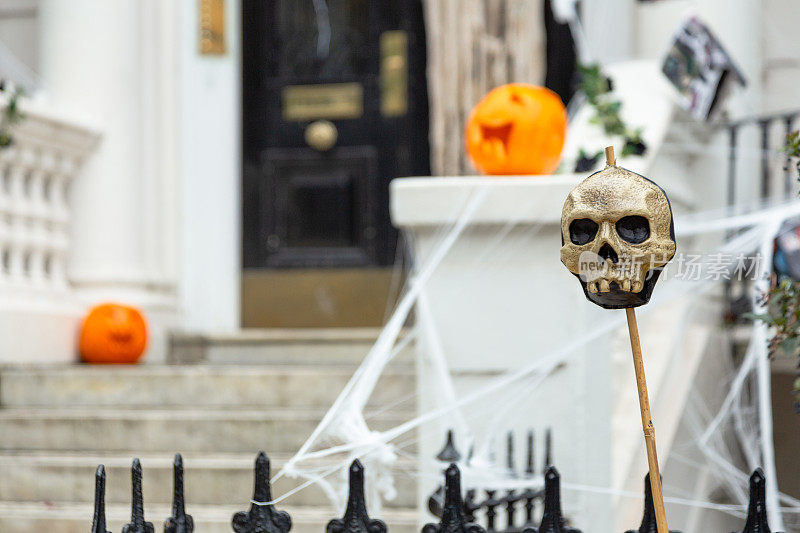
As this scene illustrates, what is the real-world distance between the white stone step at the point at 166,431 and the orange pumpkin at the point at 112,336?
849 mm

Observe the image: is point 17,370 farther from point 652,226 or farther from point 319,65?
point 652,226

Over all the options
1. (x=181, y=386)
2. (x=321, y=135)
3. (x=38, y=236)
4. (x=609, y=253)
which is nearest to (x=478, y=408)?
(x=609, y=253)

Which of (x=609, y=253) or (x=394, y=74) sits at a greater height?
(x=394, y=74)

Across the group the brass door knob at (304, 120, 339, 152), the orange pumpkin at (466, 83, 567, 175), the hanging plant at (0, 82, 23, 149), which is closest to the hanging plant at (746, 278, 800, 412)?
the orange pumpkin at (466, 83, 567, 175)

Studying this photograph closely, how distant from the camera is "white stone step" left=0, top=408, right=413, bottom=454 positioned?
365 centimetres

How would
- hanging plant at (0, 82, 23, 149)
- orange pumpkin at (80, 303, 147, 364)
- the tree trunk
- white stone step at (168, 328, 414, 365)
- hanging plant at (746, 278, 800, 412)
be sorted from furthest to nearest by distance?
the tree trunk
white stone step at (168, 328, 414, 365)
orange pumpkin at (80, 303, 147, 364)
hanging plant at (0, 82, 23, 149)
hanging plant at (746, 278, 800, 412)

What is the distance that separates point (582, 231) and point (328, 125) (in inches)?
169

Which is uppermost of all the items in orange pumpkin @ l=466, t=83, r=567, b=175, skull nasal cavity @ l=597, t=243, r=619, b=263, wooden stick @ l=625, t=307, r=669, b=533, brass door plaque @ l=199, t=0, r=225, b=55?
brass door plaque @ l=199, t=0, r=225, b=55

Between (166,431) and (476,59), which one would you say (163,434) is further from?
(476,59)

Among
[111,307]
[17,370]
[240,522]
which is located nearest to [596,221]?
[240,522]

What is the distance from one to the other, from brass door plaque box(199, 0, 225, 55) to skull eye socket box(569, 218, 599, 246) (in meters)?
4.43

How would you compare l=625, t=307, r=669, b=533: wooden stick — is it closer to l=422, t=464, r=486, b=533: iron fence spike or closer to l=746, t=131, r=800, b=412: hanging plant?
l=422, t=464, r=486, b=533: iron fence spike

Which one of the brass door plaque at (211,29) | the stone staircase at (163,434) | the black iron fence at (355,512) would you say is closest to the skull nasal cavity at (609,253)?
the black iron fence at (355,512)

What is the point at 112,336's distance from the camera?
465 cm
